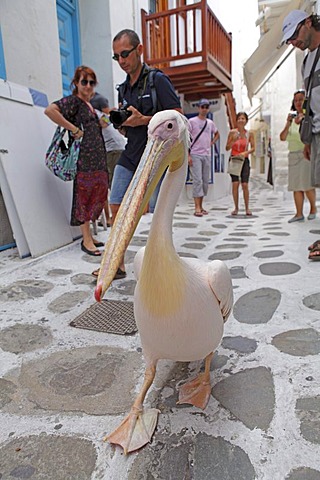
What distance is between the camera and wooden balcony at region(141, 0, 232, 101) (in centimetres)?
764

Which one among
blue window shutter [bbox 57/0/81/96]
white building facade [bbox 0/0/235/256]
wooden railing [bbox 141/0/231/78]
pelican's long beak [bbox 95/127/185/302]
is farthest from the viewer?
wooden railing [bbox 141/0/231/78]

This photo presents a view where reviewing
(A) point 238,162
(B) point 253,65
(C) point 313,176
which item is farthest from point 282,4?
(C) point 313,176

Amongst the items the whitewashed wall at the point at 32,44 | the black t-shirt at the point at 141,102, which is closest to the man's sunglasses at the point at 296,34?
the black t-shirt at the point at 141,102

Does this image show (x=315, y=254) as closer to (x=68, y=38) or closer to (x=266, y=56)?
(x=68, y=38)

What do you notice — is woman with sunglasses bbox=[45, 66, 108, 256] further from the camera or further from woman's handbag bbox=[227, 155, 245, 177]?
woman's handbag bbox=[227, 155, 245, 177]

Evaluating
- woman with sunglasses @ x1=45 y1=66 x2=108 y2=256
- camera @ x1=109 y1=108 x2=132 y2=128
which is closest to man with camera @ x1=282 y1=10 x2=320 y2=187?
camera @ x1=109 y1=108 x2=132 y2=128

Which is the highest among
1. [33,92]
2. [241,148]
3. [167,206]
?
[33,92]

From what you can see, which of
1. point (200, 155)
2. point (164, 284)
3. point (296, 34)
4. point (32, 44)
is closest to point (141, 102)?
point (296, 34)

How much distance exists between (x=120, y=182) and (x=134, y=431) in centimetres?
207

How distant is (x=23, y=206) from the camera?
3811 mm

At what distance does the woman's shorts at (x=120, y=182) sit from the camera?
309 centimetres

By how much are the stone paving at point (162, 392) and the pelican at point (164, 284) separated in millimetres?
136

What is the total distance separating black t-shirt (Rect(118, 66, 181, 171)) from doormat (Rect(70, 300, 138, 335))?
1120 millimetres

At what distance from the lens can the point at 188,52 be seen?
8.29 metres
